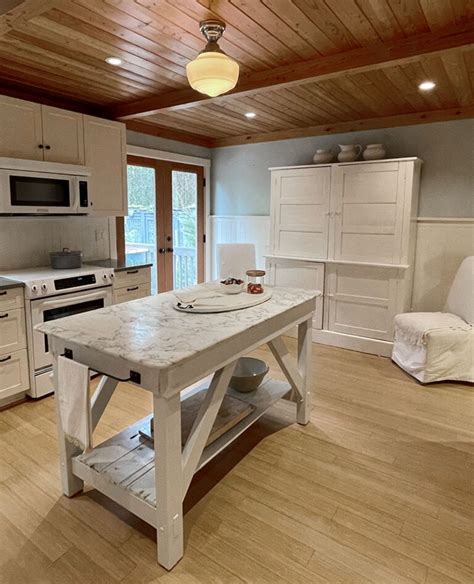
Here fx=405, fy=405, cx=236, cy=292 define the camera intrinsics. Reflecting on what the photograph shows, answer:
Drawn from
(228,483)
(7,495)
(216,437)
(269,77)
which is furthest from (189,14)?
(7,495)

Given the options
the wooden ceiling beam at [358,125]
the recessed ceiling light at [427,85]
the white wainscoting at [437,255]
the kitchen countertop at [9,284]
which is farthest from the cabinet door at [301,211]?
the kitchen countertop at [9,284]

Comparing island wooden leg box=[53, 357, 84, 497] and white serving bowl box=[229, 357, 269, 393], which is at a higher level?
white serving bowl box=[229, 357, 269, 393]

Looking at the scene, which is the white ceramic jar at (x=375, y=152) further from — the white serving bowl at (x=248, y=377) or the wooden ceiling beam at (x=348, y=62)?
the white serving bowl at (x=248, y=377)

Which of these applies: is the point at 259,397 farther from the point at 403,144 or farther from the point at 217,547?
the point at 403,144

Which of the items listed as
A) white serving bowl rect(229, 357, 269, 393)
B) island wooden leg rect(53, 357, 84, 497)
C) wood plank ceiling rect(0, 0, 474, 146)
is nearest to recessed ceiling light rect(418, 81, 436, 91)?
wood plank ceiling rect(0, 0, 474, 146)

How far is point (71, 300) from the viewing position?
126 inches

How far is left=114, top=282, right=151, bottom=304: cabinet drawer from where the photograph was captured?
3654mm

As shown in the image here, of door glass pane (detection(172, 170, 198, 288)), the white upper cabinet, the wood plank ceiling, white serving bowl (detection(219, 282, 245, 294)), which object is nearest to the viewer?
the wood plank ceiling

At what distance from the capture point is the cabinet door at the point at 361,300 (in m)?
4.05

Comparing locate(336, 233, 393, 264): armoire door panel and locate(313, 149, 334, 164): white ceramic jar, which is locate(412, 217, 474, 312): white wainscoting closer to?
locate(336, 233, 393, 264): armoire door panel

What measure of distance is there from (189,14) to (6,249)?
2.37 m

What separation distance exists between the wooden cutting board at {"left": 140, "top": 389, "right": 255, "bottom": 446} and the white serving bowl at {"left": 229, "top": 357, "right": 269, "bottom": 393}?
12 centimetres

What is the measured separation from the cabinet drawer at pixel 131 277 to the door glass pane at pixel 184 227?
4.69ft

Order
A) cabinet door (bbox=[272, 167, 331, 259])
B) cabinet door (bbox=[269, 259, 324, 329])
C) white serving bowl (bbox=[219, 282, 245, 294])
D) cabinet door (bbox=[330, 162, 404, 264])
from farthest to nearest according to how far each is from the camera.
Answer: cabinet door (bbox=[269, 259, 324, 329]), cabinet door (bbox=[272, 167, 331, 259]), cabinet door (bbox=[330, 162, 404, 264]), white serving bowl (bbox=[219, 282, 245, 294])
